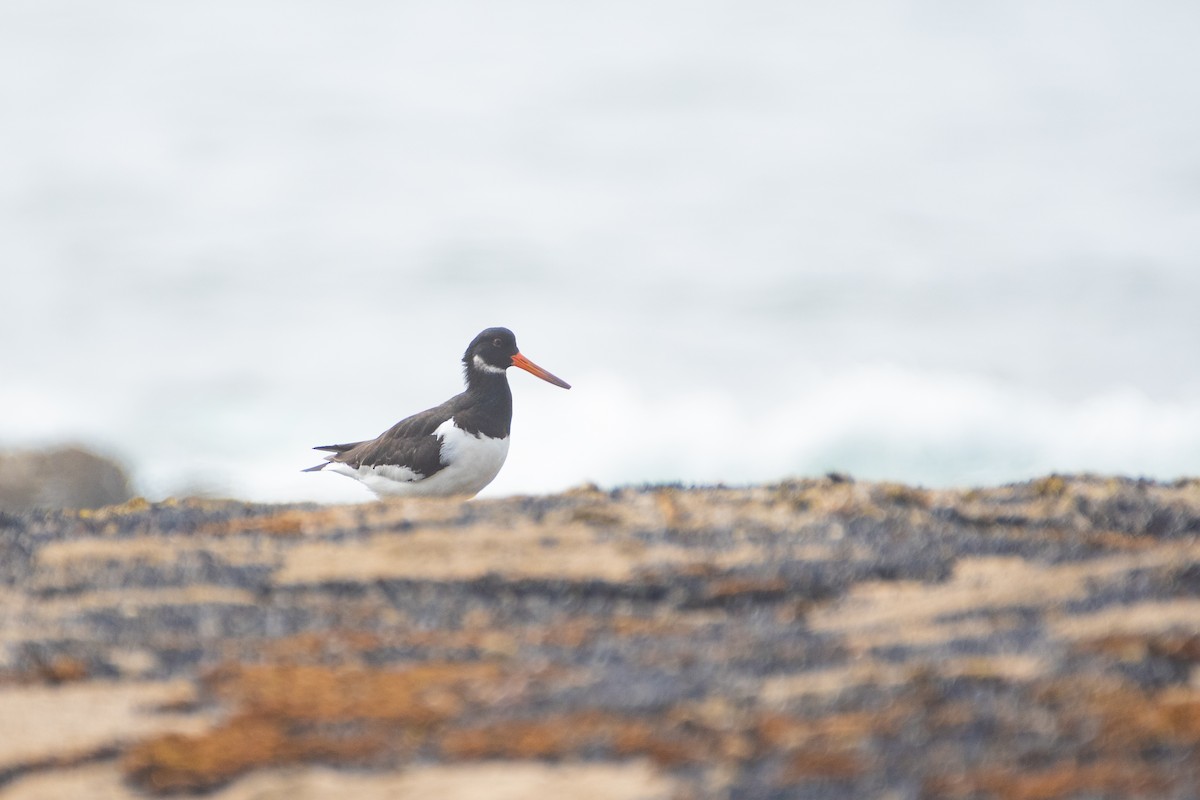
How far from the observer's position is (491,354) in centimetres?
1089

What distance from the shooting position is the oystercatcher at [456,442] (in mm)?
9977

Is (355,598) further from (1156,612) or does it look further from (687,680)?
(1156,612)

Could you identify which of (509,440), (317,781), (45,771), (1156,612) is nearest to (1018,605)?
(1156,612)

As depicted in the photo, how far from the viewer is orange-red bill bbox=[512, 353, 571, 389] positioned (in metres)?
11.1

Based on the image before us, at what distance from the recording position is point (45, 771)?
3793 millimetres

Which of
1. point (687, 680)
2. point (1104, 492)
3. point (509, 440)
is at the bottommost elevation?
point (687, 680)

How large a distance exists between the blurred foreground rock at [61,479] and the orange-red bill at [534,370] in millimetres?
11389

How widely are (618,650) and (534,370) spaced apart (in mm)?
7097

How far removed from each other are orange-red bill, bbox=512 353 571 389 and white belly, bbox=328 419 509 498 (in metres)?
0.96

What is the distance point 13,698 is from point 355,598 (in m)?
1.19

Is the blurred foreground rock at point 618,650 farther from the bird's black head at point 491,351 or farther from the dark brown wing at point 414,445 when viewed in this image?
the bird's black head at point 491,351

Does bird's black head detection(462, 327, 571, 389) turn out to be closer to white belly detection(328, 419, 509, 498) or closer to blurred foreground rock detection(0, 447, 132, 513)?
white belly detection(328, 419, 509, 498)

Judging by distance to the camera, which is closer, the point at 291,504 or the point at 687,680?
the point at 687,680

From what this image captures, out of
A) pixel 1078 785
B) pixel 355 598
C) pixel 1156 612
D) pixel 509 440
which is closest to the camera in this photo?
pixel 1078 785
